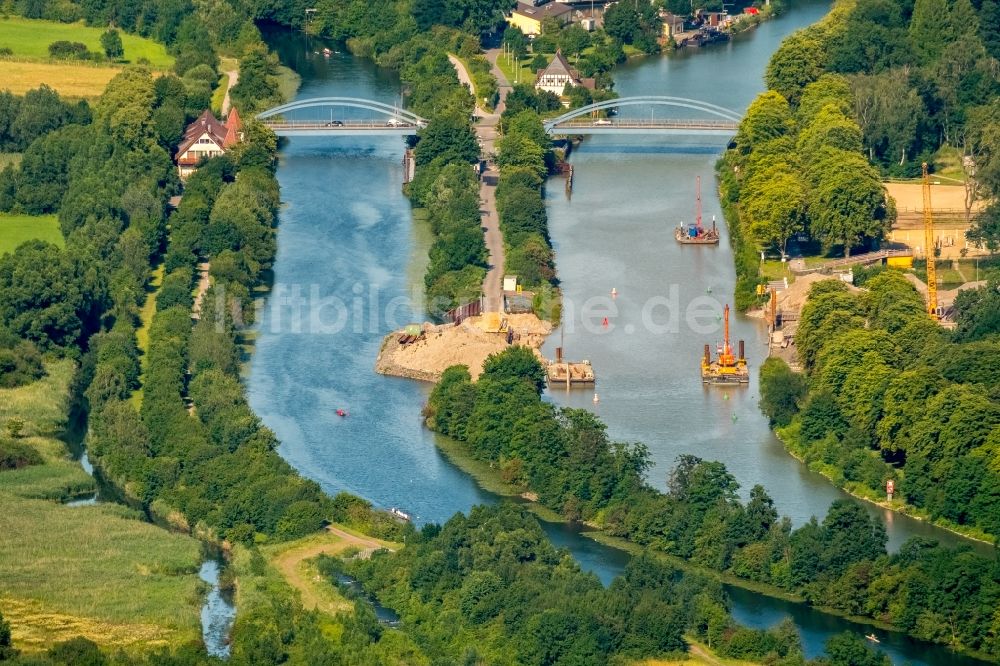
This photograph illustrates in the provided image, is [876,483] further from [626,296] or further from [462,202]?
[462,202]

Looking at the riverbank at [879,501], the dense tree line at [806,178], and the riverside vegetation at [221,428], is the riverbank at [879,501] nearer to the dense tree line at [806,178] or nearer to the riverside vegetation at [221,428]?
the riverside vegetation at [221,428]

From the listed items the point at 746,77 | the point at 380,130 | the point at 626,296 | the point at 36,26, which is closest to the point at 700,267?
the point at 626,296

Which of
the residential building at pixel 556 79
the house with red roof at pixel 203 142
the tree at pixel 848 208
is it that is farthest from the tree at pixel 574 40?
the tree at pixel 848 208

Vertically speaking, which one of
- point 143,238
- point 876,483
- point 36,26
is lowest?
point 876,483

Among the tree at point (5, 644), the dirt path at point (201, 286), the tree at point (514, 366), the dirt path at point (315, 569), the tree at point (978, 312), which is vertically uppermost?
the dirt path at point (201, 286)

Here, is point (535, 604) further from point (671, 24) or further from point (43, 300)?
point (671, 24)

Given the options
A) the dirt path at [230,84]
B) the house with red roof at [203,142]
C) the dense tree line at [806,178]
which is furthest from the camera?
the dirt path at [230,84]
